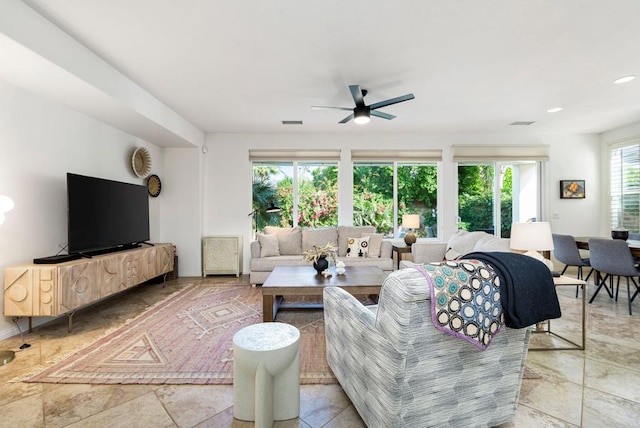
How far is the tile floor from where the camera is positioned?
1.64 metres

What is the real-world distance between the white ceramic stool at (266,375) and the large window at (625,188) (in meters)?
6.09

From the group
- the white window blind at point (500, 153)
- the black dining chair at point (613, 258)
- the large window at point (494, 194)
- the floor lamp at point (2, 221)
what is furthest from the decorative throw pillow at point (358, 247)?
the floor lamp at point (2, 221)

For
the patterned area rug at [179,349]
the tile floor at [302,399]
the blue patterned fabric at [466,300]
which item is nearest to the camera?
the blue patterned fabric at [466,300]

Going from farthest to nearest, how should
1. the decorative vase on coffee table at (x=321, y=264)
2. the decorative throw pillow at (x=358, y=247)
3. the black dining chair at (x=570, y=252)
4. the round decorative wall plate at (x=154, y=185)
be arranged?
the round decorative wall plate at (x=154, y=185) < the decorative throw pillow at (x=358, y=247) < the black dining chair at (x=570, y=252) < the decorative vase on coffee table at (x=321, y=264)

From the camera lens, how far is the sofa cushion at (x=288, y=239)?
16.2 feet

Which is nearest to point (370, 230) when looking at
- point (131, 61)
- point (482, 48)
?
point (482, 48)

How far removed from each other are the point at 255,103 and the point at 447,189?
3.64m

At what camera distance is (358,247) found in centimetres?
469

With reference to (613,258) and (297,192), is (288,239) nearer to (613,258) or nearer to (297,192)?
(297,192)

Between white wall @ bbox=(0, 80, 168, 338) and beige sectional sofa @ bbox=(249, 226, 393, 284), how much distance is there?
225cm

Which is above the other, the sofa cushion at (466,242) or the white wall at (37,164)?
the white wall at (37,164)

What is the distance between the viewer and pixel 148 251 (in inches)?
158

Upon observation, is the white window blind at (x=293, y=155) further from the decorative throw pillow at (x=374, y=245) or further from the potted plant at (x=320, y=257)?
the potted plant at (x=320, y=257)

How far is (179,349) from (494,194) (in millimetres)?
5555
